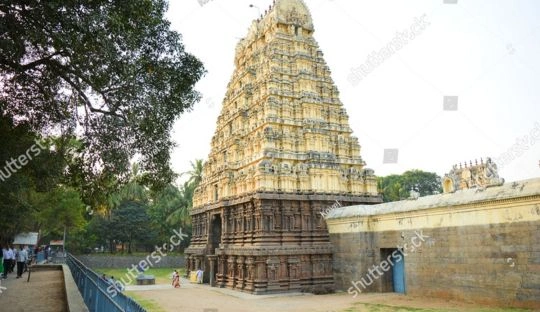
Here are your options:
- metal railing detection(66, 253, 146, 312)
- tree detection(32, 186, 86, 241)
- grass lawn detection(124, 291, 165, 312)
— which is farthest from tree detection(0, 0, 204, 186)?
tree detection(32, 186, 86, 241)

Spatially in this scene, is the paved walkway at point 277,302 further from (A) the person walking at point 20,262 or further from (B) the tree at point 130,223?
(B) the tree at point 130,223

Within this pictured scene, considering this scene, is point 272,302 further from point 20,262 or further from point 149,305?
point 20,262

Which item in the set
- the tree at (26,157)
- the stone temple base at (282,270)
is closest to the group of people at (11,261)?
the tree at (26,157)

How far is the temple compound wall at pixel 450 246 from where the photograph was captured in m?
13.2

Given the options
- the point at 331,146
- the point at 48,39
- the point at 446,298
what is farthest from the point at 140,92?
the point at 331,146

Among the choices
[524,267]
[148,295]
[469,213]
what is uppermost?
[469,213]

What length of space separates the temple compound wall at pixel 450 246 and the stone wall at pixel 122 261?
27844 mm

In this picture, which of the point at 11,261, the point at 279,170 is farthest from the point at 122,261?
the point at 279,170

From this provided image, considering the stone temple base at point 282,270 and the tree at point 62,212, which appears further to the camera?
the tree at point 62,212

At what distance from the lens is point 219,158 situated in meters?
29.2

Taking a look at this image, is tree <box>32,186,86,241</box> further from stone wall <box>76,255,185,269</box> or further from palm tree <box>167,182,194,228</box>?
palm tree <box>167,182,194,228</box>

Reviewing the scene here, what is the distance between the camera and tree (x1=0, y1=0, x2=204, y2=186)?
7383 millimetres

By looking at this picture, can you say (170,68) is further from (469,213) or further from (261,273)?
(261,273)

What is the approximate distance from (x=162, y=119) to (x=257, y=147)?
46.6 ft
